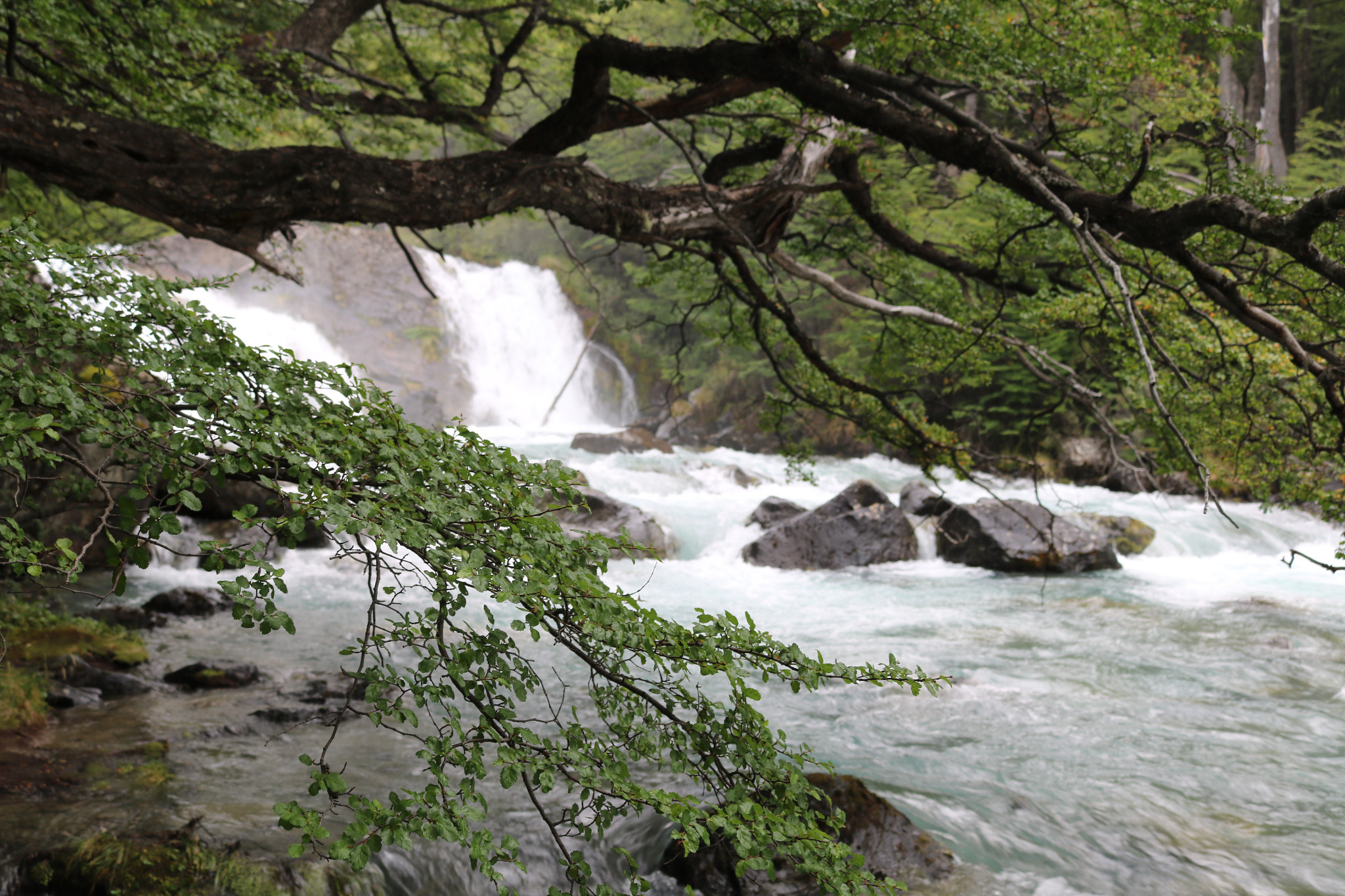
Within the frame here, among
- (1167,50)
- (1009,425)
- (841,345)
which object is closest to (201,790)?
(1167,50)

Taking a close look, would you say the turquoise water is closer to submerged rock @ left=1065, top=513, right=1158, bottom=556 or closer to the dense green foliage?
submerged rock @ left=1065, top=513, right=1158, bottom=556

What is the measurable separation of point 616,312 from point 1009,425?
14850 mm

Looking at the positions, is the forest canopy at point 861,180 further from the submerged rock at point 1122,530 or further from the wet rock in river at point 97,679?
the submerged rock at point 1122,530

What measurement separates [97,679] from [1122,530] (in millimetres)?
13188

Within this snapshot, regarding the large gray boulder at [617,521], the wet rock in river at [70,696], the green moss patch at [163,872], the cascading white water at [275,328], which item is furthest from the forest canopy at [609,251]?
the cascading white water at [275,328]

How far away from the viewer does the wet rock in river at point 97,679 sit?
5.50 m

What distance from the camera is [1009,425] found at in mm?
19078

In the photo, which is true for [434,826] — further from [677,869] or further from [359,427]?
[677,869]

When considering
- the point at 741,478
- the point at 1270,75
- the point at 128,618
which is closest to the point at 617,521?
the point at 741,478

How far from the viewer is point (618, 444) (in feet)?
66.4

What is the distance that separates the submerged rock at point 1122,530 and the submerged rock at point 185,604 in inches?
457

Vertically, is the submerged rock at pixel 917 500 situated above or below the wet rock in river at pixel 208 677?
above

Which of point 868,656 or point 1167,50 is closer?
point 1167,50

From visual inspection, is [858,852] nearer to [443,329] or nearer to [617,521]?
[617,521]
